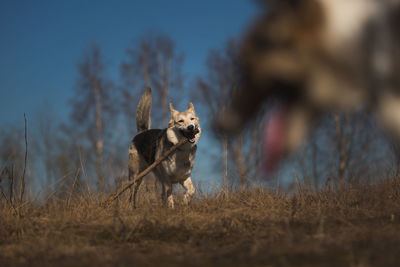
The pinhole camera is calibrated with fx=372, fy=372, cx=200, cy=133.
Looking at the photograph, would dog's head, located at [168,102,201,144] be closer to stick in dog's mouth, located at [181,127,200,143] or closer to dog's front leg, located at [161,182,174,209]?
stick in dog's mouth, located at [181,127,200,143]

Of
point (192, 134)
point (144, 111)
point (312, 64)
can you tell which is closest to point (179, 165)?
point (192, 134)

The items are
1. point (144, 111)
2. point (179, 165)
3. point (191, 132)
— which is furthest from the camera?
point (144, 111)

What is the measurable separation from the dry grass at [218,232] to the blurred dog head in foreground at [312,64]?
2.70 feet

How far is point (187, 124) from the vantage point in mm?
6293

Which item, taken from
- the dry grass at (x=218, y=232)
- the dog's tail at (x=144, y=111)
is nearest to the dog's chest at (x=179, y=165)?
the dry grass at (x=218, y=232)

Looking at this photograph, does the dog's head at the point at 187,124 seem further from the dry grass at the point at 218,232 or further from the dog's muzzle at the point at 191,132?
the dry grass at the point at 218,232

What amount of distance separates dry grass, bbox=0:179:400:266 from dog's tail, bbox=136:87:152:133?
129 inches

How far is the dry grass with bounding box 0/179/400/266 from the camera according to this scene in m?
2.19

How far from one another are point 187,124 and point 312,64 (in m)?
4.81

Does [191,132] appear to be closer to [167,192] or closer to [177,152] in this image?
[177,152]

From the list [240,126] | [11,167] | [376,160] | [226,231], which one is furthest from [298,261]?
[11,167]

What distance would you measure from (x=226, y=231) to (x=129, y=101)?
41.2 ft

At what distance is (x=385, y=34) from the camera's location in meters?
1.61

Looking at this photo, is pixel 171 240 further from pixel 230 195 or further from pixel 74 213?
pixel 230 195
